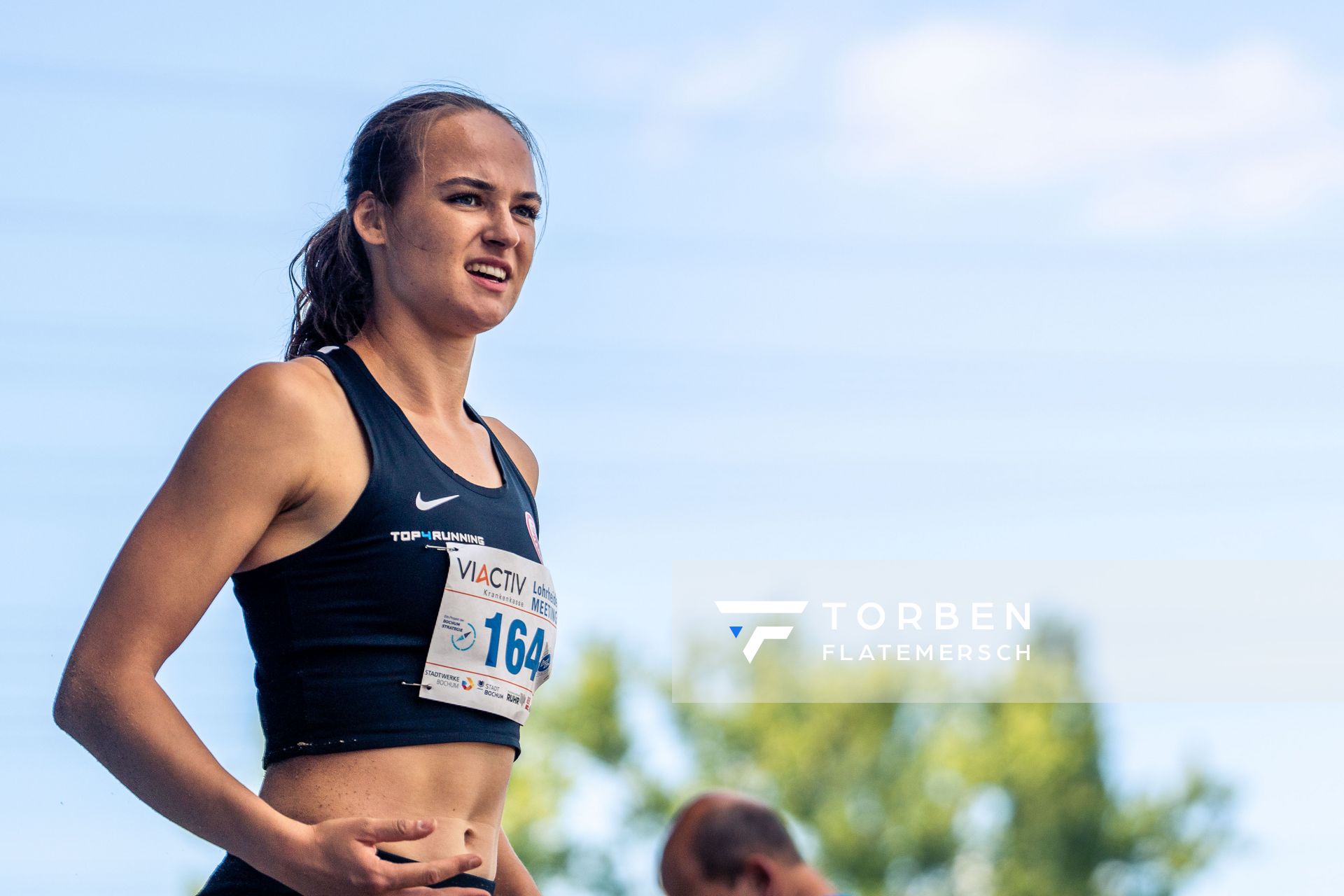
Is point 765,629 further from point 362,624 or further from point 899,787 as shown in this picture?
point 362,624

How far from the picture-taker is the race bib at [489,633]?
211cm

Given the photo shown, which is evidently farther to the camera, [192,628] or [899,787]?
[899,787]

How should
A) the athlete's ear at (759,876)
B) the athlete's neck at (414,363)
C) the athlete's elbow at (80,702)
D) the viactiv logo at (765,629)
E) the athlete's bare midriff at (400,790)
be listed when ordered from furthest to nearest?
the viactiv logo at (765,629) < the athlete's ear at (759,876) < the athlete's neck at (414,363) < the athlete's bare midriff at (400,790) < the athlete's elbow at (80,702)

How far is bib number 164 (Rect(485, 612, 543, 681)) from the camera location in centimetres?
217

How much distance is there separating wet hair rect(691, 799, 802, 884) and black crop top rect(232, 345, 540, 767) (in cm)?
52

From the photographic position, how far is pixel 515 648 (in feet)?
7.32

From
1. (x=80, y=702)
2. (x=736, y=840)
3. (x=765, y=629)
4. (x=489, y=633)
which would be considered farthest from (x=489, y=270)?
(x=765, y=629)

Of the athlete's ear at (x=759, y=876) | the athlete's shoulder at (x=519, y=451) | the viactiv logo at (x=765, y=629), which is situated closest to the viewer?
the athlete's ear at (x=759, y=876)

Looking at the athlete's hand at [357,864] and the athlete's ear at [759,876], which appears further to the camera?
the athlete's ear at [759,876]

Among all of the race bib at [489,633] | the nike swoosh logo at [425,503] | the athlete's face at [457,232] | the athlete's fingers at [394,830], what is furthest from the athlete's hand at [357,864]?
the athlete's face at [457,232]

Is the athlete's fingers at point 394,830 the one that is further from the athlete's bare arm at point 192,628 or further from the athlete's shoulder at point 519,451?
the athlete's shoulder at point 519,451

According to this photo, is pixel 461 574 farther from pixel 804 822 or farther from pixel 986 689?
pixel 986 689

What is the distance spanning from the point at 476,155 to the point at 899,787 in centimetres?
2294

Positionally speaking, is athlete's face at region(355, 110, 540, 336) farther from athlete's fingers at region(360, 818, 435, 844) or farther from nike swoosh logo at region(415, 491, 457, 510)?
athlete's fingers at region(360, 818, 435, 844)
